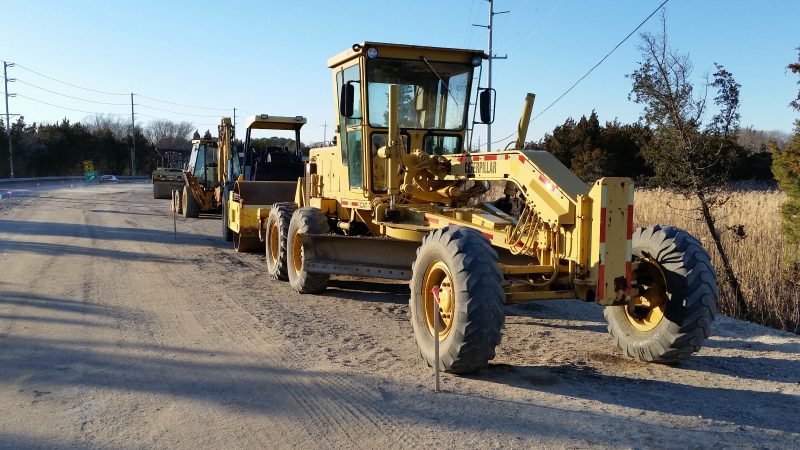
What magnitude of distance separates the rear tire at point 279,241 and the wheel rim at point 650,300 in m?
5.23

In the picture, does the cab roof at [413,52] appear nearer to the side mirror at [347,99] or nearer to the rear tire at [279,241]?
the side mirror at [347,99]

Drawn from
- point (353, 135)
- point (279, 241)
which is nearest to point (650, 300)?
point (353, 135)

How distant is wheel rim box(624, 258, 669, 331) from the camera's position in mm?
5820

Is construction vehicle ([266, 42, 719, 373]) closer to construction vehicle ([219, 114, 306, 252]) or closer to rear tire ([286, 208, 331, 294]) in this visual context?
rear tire ([286, 208, 331, 294])

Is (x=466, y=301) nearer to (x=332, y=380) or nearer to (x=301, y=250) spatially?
(x=332, y=380)

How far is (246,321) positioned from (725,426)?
16.0 ft

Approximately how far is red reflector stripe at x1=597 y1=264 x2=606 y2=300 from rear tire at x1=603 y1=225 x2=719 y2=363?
575 millimetres

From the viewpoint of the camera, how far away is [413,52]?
8289mm

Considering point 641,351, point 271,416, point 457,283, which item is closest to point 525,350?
point 641,351

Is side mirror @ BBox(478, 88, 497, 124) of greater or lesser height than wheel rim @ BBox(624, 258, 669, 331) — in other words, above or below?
above

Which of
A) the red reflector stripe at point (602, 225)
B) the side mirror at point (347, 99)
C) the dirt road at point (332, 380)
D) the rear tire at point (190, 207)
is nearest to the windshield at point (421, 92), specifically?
the side mirror at point (347, 99)

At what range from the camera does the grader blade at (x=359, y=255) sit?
26.2 ft

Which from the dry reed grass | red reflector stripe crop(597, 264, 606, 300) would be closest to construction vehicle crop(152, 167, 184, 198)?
the dry reed grass

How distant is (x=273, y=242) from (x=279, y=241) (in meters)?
0.71
